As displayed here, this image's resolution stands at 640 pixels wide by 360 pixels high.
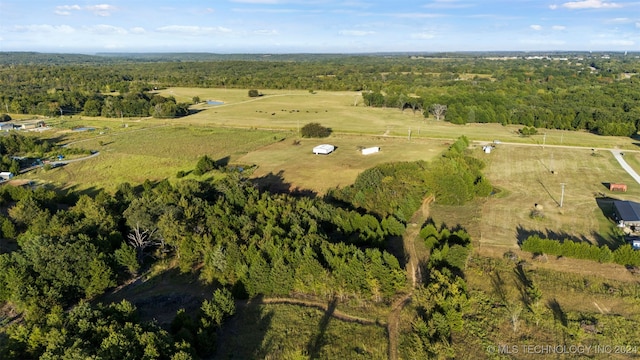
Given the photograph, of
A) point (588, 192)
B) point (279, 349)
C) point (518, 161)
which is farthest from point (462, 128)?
point (279, 349)

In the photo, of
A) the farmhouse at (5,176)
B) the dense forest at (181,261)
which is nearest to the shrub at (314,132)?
the dense forest at (181,261)

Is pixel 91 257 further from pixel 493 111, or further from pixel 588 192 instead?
pixel 493 111

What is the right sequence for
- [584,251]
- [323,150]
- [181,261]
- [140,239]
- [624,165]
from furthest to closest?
[323,150]
[624,165]
[140,239]
[584,251]
[181,261]

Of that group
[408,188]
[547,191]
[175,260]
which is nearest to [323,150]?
[408,188]

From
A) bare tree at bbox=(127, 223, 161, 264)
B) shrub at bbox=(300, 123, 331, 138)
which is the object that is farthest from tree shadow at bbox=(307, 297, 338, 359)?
shrub at bbox=(300, 123, 331, 138)

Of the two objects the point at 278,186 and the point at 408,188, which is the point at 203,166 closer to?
the point at 278,186
